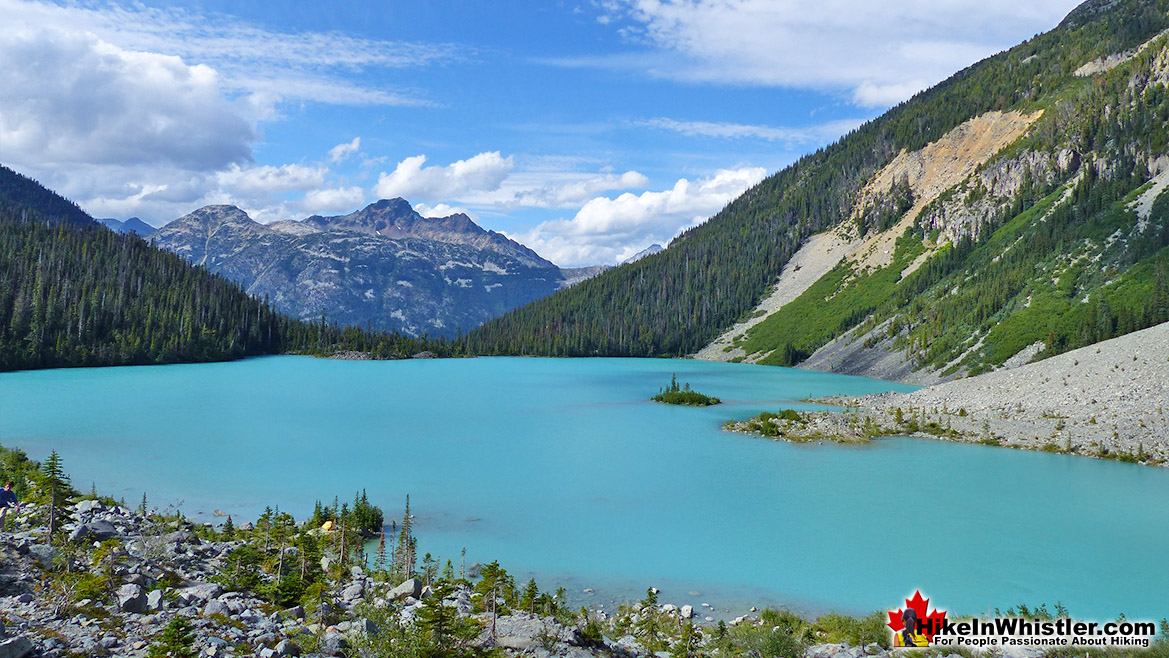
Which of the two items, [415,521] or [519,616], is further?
[415,521]

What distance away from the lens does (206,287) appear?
163 metres

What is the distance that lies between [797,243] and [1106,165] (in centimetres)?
9395

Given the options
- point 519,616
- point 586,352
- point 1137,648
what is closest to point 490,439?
point 519,616

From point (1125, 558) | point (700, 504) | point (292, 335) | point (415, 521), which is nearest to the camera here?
point (1125, 558)

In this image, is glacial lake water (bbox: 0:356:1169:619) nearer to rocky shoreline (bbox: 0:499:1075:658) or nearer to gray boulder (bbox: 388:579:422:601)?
rocky shoreline (bbox: 0:499:1075:658)

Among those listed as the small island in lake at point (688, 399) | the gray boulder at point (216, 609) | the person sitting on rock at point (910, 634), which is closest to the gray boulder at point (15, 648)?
the gray boulder at point (216, 609)

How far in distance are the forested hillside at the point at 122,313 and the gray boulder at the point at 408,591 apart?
118403 mm

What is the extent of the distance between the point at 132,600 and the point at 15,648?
2.69m

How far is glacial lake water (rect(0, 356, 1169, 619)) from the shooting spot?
19.1 meters

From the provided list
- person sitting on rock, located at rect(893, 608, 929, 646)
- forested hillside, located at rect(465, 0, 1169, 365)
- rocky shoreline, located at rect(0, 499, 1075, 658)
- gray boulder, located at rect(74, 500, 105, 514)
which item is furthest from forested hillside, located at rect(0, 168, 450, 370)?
person sitting on rock, located at rect(893, 608, 929, 646)

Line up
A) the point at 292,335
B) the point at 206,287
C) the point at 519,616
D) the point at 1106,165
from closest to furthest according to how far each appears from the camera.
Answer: the point at 519,616
the point at 1106,165
the point at 206,287
the point at 292,335

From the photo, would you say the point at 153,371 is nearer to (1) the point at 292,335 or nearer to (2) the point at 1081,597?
(1) the point at 292,335

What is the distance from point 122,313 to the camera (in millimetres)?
129625

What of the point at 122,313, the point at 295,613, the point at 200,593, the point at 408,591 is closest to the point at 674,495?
the point at 408,591
